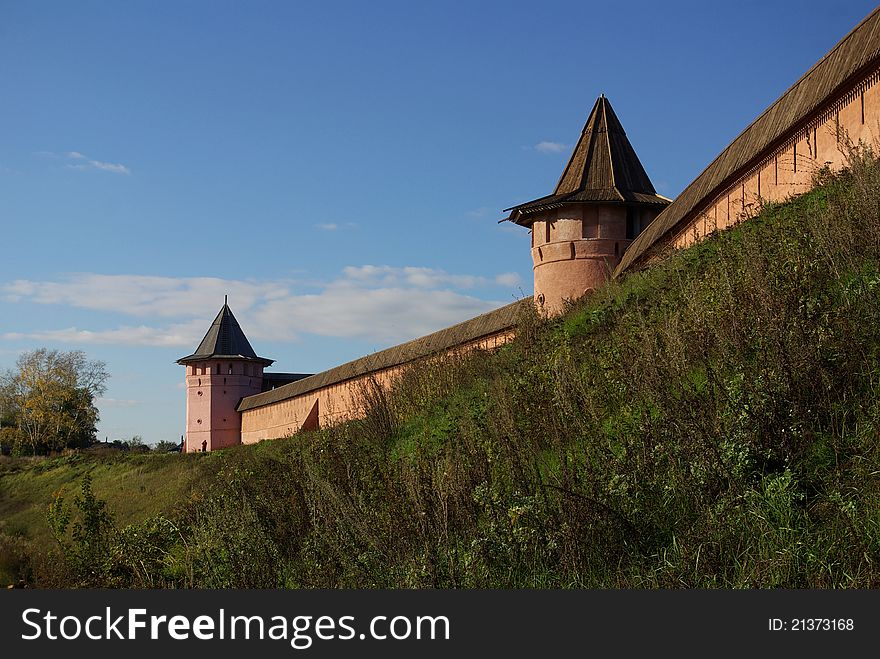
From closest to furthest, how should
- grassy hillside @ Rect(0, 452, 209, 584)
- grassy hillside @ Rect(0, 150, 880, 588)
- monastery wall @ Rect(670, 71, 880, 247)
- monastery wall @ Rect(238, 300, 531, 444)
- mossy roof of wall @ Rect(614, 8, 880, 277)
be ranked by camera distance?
grassy hillside @ Rect(0, 150, 880, 588)
monastery wall @ Rect(670, 71, 880, 247)
mossy roof of wall @ Rect(614, 8, 880, 277)
monastery wall @ Rect(238, 300, 531, 444)
grassy hillside @ Rect(0, 452, 209, 584)

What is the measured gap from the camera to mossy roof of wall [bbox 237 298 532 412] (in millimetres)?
16031

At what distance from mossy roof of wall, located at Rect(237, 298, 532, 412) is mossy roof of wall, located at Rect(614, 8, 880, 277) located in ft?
8.23

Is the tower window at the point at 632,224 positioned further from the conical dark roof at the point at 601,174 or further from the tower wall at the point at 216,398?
the tower wall at the point at 216,398

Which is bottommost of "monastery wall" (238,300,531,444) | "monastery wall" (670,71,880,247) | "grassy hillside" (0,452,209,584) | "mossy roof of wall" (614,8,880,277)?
"grassy hillside" (0,452,209,584)

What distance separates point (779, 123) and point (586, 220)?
18.8 ft

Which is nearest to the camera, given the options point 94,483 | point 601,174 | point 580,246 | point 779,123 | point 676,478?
point 676,478

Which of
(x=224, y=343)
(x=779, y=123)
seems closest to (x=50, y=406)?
(x=224, y=343)

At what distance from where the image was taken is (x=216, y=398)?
37.9m

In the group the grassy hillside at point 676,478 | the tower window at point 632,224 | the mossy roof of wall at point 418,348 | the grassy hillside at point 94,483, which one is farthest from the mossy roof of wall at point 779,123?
the grassy hillside at point 94,483

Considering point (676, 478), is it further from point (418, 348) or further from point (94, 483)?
point (94, 483)

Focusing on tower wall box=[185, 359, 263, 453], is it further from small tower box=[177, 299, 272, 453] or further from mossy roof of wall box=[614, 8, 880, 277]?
mossy roof of wall box=[614, 8, 880, 277]

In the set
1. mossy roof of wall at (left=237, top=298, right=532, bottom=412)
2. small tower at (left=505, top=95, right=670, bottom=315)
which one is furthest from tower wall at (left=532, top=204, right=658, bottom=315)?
mossy roof of wall at (left=237, top=298, right=532, bottom=412)

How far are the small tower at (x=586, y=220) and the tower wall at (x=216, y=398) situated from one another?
2396 centimetres

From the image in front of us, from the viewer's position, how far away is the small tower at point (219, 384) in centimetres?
3712
